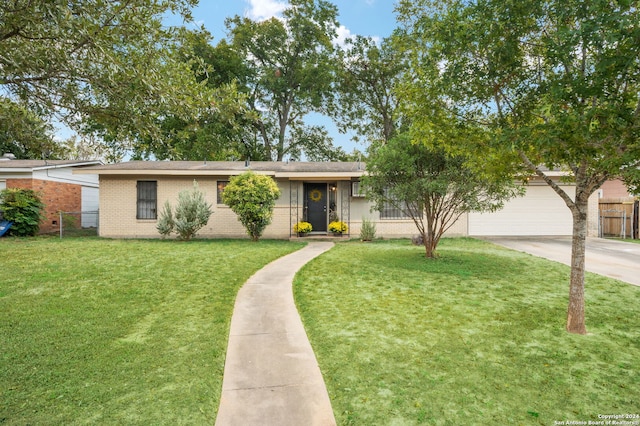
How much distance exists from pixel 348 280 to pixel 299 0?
2442cm

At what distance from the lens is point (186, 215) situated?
13039 millimetres

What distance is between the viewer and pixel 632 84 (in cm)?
370

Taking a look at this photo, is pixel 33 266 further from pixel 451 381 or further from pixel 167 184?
pixel 451 381

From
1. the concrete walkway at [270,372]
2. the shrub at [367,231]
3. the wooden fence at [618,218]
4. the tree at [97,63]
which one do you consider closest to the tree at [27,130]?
the tree at [97,63]

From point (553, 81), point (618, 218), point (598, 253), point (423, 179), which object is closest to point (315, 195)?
point (423, 179)

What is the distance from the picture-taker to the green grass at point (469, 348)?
283 cm

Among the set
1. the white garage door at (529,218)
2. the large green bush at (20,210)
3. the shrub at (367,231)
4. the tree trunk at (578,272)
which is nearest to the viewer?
the tree trunk at (578,272)

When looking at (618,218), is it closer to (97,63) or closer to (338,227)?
(338,227)

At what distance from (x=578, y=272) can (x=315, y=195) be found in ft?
37.8

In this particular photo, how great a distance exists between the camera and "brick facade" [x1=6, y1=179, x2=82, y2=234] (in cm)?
1507

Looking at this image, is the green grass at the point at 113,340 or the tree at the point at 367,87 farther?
the tree at the point at 367,87

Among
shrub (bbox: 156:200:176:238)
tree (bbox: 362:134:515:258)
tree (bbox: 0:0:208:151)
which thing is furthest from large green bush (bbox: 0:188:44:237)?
tree (bbox: 362:134:515:258)

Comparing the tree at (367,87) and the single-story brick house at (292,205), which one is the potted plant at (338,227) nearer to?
the single-story brick house at (292,205)

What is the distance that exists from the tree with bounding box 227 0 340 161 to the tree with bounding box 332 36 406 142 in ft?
3.95
